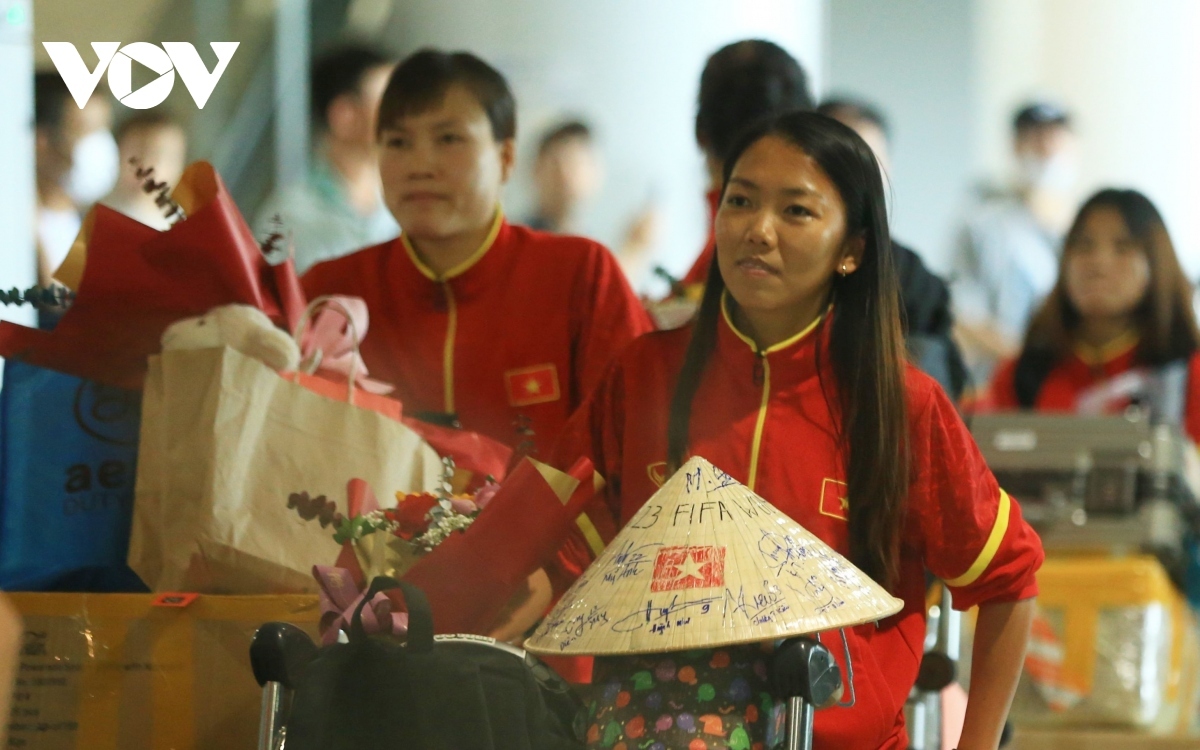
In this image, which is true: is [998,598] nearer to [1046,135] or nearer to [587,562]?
[587,562]

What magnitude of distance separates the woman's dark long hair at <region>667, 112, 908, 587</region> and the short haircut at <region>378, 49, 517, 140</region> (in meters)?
0.68

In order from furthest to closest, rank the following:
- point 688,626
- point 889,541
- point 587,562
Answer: point 587,562
point 889,541
point 688,626

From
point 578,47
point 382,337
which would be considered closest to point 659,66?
point 578,47

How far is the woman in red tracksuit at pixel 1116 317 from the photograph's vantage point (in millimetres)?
4473

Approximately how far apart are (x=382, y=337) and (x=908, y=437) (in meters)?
1.13

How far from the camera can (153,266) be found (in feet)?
8.36

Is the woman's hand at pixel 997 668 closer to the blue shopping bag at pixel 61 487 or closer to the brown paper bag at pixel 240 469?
the brown paper bag at pixel 240 469

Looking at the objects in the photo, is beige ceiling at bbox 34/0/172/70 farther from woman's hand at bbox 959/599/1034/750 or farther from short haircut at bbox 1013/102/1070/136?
short haircut at bbox 1013/102/1070/136

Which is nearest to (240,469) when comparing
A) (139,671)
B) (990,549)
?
(139,671)

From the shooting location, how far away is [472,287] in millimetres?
2945

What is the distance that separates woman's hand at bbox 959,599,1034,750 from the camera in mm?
2217

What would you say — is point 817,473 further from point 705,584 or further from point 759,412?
point 705,584

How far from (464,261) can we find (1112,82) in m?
5.58
